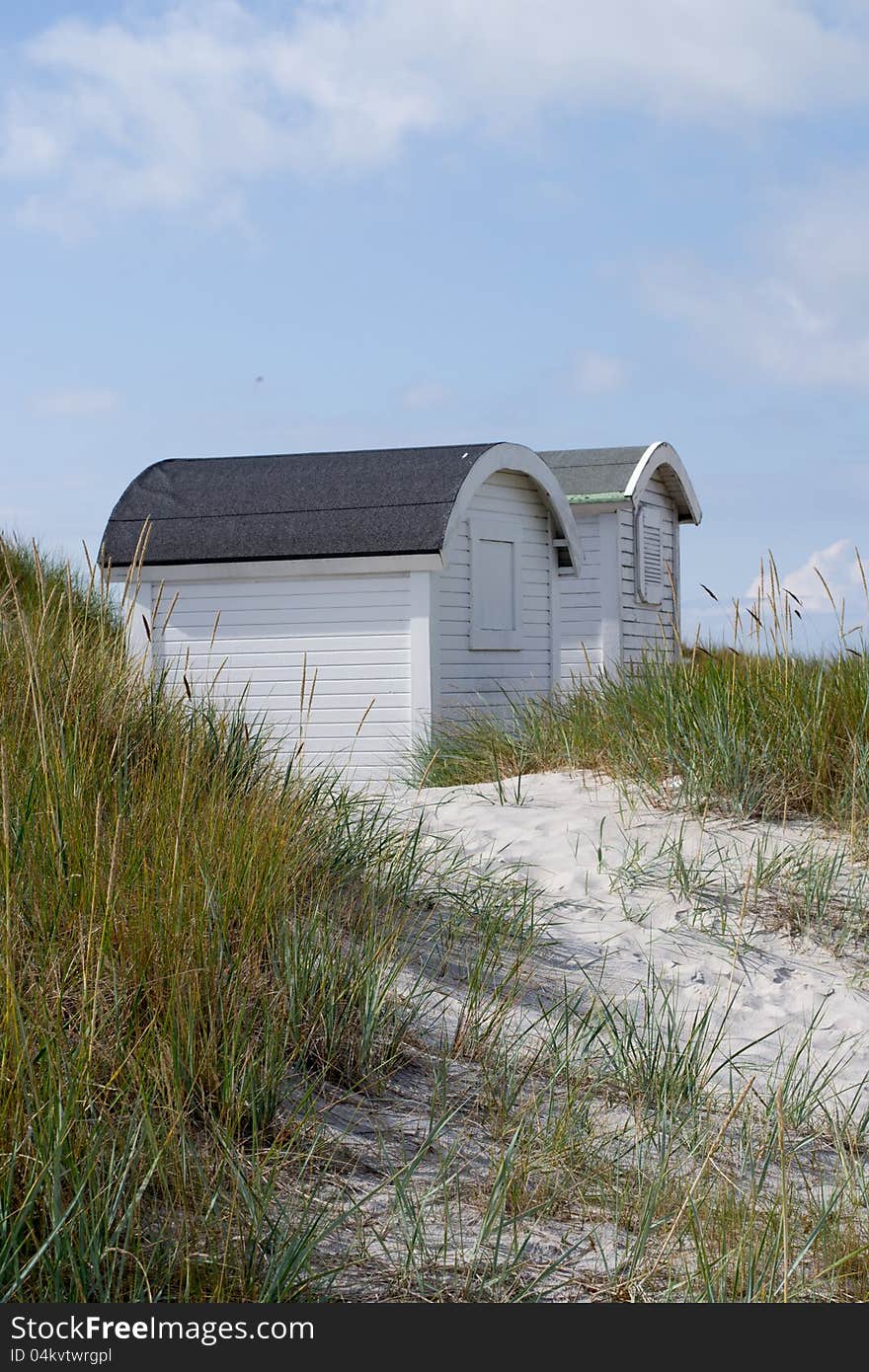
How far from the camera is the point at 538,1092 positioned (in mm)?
3854

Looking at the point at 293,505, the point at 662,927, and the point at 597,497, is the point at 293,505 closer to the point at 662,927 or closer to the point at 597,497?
the point at 597,497

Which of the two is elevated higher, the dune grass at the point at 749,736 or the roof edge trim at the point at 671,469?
the roof edge trim at the point at 671,469

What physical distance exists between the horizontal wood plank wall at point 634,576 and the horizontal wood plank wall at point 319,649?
5.40 metres

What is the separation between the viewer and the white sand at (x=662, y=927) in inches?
205

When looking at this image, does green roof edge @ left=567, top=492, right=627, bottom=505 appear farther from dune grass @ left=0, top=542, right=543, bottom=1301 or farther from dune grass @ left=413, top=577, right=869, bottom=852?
dune grass @ left=0, top=542, right=543, bottom=1301

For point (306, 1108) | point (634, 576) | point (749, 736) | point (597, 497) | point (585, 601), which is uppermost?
point (597, 497)

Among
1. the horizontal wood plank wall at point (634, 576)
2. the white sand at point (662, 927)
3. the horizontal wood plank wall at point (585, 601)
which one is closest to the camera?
the white sand at point (662, 927)

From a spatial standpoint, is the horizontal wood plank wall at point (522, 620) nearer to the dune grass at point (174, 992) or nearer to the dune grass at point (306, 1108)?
the dune grass at point (174, 992)

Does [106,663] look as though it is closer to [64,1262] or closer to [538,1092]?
[538,1092]

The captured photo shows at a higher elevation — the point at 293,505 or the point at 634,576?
the point at 634,576

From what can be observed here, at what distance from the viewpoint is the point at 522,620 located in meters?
14.9

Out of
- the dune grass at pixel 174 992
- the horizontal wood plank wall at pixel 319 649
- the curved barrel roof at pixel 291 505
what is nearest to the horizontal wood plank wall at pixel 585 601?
the curved barrel roof at pixel 291 505

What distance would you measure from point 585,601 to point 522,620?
3800 mm

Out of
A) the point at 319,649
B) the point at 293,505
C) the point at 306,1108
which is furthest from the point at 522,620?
the point at 306,1108
